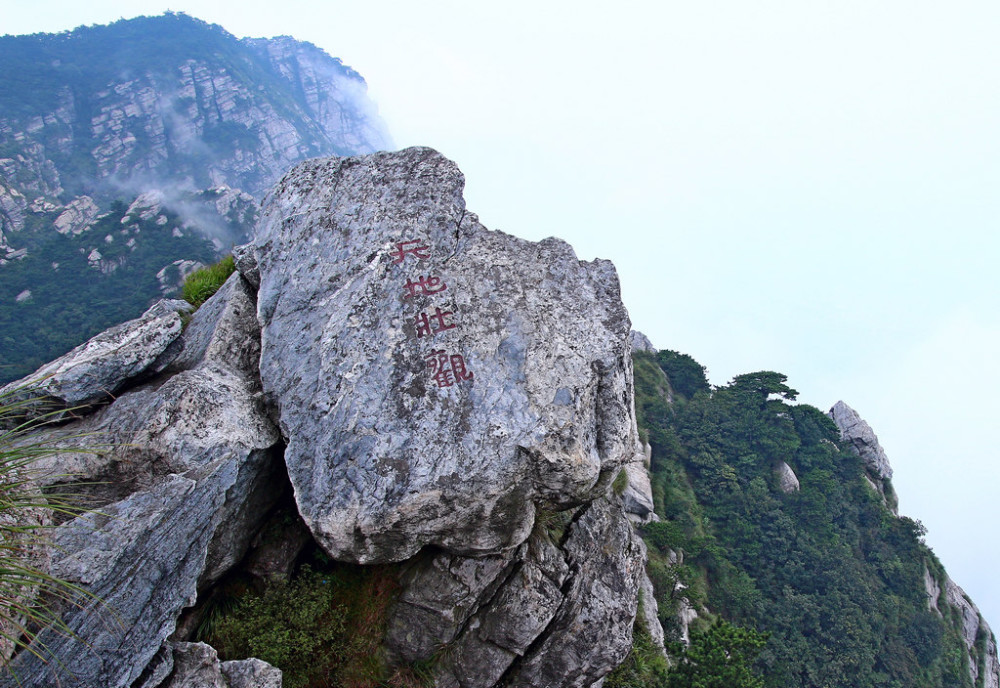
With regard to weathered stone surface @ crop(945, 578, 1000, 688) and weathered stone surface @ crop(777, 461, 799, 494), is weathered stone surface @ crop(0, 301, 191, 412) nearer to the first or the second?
weathered stone surface @ crop(777, 461, 799, 494)

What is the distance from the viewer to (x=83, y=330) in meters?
59.9

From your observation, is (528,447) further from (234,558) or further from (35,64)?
(35,64)

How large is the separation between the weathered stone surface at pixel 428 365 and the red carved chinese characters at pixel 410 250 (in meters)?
0.02

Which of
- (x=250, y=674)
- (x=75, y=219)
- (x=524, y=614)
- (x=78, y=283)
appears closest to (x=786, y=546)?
(x=524, y=614)

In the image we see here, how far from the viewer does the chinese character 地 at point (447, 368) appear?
772 cm

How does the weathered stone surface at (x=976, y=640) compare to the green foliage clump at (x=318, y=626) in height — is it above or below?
above

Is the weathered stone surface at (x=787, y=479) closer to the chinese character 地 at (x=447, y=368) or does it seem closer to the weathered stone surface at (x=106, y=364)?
the chinese character 地 at (x=447, y=368)

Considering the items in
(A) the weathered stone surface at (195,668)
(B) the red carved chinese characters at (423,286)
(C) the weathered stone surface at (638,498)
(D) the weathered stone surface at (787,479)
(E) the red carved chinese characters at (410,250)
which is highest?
(D) the weathered stone surface at (787,479)

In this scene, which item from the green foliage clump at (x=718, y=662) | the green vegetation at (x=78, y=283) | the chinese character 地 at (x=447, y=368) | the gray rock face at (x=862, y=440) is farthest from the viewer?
the green vegetation at (x=78, y=283)

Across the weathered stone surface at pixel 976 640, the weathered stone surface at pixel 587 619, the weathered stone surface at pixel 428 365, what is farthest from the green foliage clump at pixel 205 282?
the weathered stone surface at pixel 976 640

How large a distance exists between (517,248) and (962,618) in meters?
60.4

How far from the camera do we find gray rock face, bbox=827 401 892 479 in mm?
57031

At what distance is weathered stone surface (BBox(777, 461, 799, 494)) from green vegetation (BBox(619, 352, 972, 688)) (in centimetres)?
55

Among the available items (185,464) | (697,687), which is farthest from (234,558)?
(697,687)
